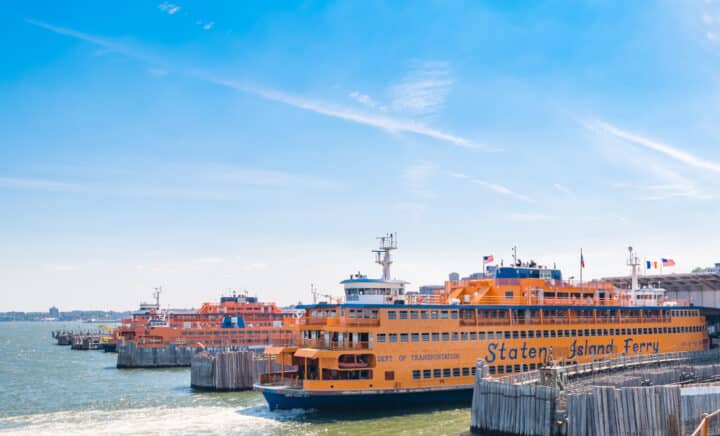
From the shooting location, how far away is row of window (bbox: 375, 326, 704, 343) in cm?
4178

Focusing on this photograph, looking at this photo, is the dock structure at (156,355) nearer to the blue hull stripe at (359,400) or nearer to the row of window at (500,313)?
the blue hull stripe at (359,400)

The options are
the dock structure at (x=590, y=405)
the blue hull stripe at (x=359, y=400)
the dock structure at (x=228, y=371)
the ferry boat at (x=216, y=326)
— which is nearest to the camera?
the dock structure at (x=590, y=405)

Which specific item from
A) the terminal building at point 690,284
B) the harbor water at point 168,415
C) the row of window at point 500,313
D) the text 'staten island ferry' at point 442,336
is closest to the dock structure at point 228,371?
the harbor water at point 168,415

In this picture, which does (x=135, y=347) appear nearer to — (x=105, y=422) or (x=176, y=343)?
(x=176, y=343)

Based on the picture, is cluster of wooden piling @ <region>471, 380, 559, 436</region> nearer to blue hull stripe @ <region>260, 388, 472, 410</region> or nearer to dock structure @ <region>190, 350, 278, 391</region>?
blue hull stripe @ <region>260, 388, 472, 410</region>

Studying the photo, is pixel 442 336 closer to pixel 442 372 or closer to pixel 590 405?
pixel 442 372

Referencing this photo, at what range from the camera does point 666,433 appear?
1067 inches

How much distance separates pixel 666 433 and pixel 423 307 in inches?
711

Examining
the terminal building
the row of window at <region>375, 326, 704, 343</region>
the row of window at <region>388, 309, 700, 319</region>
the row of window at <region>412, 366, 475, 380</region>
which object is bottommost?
the row of window at <region>412, 366, 475, 380</region>

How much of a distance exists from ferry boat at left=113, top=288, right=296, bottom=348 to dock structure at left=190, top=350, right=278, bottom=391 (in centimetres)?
3015

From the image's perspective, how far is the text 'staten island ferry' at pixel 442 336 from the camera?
132 ft

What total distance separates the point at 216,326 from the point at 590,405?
2993 inches

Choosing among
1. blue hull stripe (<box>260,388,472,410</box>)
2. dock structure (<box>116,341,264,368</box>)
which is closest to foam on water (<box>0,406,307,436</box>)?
blue hull stripe (<box>260,388,472,410</box>)

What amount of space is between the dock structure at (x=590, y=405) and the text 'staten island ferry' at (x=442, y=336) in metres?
8.09
